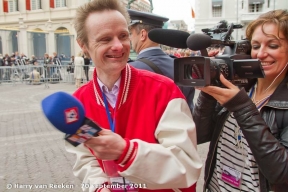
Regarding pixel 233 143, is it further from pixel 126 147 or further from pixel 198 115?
pixel 126 147

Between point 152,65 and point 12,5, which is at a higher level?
point 12,5

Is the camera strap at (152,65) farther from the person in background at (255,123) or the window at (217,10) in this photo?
the window at (217,10)

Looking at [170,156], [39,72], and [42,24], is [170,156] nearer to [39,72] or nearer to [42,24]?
[39,72]

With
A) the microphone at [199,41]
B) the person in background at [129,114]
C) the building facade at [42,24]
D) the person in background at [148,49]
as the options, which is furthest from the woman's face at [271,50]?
the building facade at [42,24]

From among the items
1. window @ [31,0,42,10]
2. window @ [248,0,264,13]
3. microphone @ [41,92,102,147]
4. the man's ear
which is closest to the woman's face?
microphone @ [41,92,102,147]

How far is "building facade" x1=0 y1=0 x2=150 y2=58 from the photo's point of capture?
31145 mm

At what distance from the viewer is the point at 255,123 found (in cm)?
135

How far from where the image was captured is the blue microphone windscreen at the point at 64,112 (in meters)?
0.96

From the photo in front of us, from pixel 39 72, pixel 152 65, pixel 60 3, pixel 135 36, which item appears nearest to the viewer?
pixel 152 65

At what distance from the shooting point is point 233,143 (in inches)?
62.8

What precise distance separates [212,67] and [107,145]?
0.59 metres

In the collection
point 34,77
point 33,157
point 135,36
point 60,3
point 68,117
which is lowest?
point 33,157

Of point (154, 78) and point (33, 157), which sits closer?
point (154, 78)

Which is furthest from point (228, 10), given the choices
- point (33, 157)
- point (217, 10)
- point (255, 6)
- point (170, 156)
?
point (170, 156)
